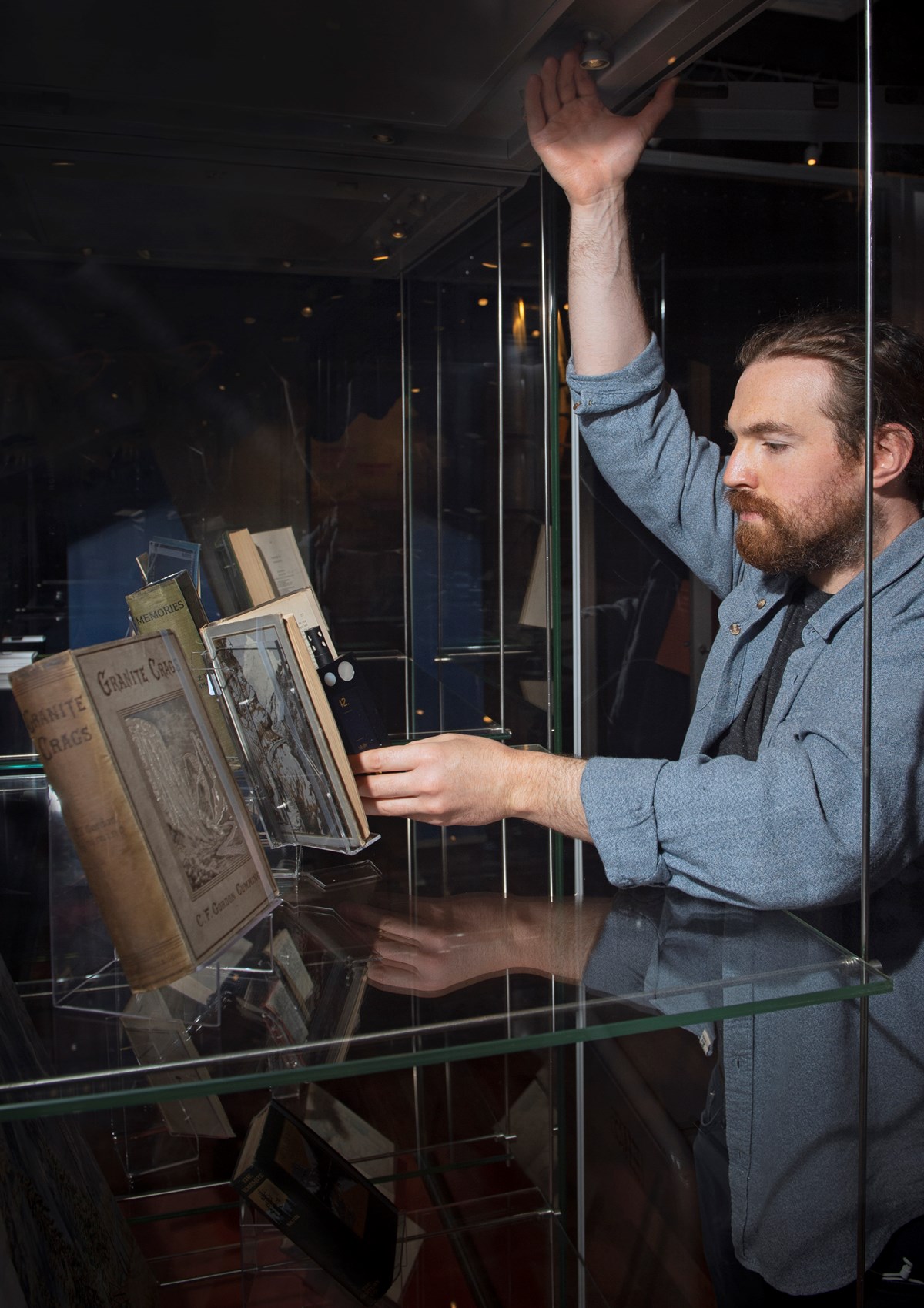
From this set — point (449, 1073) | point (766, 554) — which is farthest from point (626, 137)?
point (449, 1073)

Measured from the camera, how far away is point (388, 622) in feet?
4.01

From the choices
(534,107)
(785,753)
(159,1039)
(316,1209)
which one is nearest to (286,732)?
(159,1039)

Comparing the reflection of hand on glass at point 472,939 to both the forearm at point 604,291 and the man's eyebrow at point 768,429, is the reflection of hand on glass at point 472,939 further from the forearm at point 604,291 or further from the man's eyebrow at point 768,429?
the forearm at point 604,291

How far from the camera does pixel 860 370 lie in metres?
0.79

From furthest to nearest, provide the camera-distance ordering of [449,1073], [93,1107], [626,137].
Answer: [449,1073], [626,137], [93,1107]

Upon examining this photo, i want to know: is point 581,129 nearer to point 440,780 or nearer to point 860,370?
point 860,370

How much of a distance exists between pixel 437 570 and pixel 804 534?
504mm

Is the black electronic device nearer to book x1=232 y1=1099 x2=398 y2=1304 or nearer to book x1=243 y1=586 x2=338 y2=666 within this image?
book x1=243 y1=586 x2=338 y2=666

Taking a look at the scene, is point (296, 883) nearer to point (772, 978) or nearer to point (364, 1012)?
point (364, 1012)

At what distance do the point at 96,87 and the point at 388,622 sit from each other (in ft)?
1.99

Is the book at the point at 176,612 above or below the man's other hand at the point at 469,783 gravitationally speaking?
above

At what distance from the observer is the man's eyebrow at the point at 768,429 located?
85cm

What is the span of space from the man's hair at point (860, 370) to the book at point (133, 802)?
1.82 ft

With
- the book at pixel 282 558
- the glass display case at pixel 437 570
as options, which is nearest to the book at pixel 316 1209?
the glass display case at pixel 437 570
